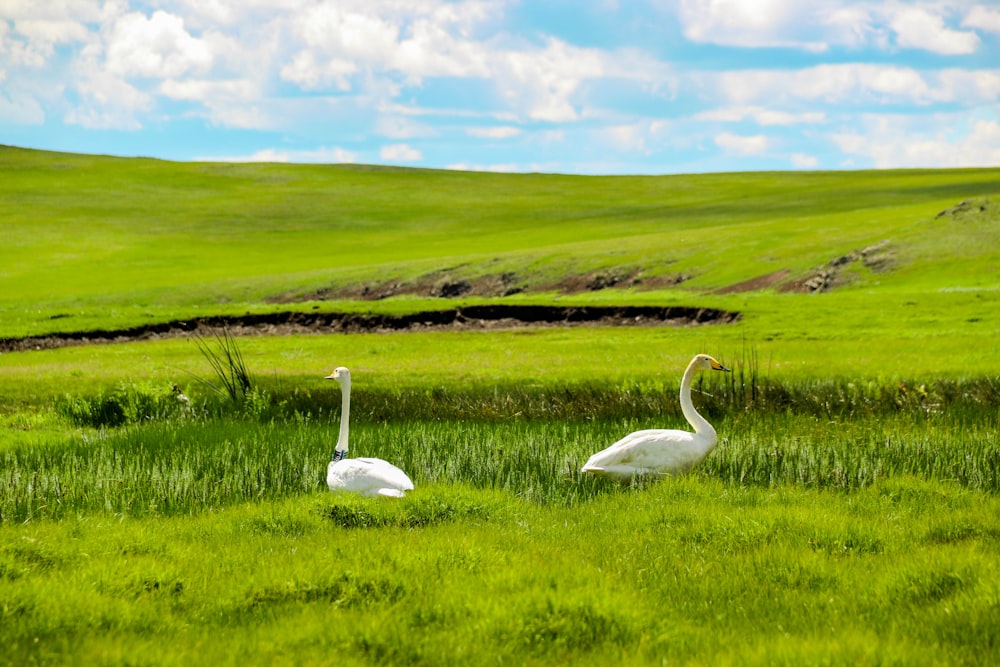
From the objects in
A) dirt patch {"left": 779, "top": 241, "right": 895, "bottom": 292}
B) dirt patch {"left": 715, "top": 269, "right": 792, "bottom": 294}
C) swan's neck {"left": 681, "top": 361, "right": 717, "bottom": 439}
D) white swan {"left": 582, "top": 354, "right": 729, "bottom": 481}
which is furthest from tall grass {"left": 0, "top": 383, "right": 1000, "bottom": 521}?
dirt patch {"left": 715, "top": 269, "right": 792, "bottom": 294}

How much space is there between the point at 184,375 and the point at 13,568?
2180 cm

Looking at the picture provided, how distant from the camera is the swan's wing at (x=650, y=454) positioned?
13656mm

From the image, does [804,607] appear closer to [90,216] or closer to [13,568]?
[13,568]

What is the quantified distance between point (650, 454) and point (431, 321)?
3739 centimetres

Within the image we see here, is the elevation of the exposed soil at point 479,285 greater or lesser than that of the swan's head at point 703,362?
lesser

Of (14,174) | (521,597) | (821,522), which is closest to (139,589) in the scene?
(521,597)

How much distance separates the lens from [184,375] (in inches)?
1183

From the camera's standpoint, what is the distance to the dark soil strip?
47.8 m

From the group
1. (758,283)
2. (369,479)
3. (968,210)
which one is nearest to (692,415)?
(369,479)

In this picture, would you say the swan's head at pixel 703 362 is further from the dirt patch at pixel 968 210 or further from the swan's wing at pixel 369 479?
the dirt patch at pixel 968 210

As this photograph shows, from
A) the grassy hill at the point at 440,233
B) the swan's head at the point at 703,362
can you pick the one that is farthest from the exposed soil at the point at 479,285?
the swan's head at the point at 703,362

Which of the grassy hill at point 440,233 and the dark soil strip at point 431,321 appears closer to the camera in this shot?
the dark soil strip at point 431,321

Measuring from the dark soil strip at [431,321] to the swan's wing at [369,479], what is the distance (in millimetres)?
35990

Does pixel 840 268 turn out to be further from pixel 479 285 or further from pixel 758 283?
pixel 479 285
